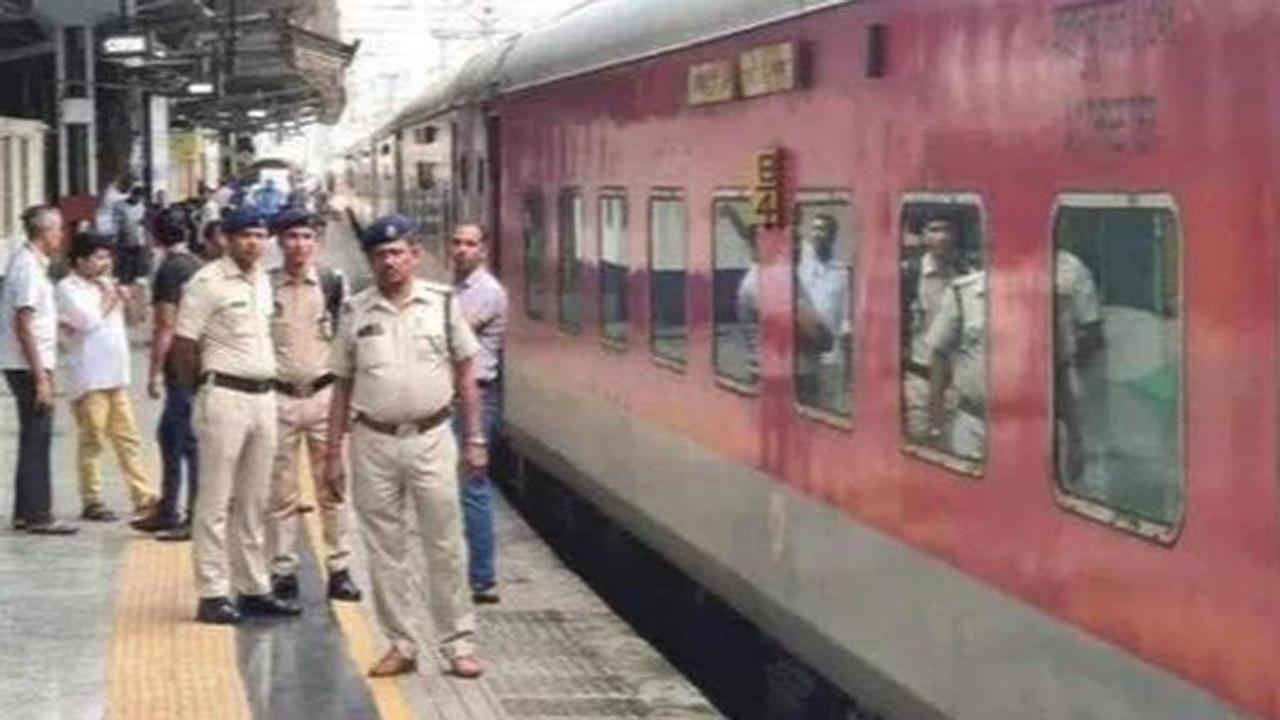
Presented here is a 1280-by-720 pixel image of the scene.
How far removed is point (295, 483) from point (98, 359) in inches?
107

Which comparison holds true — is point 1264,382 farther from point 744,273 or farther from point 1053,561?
point 744,273

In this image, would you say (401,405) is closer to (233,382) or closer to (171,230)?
(233,382)

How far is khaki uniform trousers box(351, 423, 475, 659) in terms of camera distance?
9391 mm

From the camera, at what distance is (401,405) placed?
30.7 feet

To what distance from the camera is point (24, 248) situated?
13141 millimetres

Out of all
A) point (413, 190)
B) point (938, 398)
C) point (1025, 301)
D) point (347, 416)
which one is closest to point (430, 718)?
point (347, 416)

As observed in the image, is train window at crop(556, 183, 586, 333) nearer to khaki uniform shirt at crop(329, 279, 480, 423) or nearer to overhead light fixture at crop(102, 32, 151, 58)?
khaki uniform shirt at crop(329, 279, 480, 423)

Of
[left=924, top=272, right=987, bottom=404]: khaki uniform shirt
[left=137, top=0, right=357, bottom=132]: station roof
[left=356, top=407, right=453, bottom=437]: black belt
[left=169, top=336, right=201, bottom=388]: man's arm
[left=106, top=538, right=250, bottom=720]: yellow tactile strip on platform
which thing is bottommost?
[left=106, top=538, right=250, bottom=720]: yellow tactile strip on platform

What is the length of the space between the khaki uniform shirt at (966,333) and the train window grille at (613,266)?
5244 millimetres

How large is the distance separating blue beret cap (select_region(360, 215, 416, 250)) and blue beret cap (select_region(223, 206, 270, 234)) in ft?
3.79

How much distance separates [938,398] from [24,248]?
7.04 meters

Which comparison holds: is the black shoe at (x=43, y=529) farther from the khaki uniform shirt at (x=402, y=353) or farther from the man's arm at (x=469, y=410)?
the khaki uniform shirt at (x=402, y=353)

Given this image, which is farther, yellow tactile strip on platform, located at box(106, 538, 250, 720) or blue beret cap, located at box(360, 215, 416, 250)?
blue beret cap, located at box(360, 215, 416, 250)

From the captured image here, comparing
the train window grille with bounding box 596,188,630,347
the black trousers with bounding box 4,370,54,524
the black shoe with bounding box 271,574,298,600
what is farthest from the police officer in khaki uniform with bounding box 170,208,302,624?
the black trousers with bounding box 4,370,54,524
